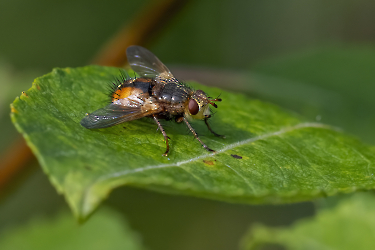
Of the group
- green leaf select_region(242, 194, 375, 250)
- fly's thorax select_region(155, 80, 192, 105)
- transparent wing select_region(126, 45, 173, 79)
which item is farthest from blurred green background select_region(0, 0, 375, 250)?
fly's thorax select_region(155, 80, 192, 105)

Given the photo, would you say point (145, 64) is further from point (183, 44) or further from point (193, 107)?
point (183, 44)

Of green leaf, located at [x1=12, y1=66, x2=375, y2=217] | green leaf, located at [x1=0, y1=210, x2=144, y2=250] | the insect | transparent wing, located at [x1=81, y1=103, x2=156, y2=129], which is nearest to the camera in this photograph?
green leaf, located at [x1=12, y1=66, x2=375, y2=217]

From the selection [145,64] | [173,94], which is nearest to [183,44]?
[145,64]

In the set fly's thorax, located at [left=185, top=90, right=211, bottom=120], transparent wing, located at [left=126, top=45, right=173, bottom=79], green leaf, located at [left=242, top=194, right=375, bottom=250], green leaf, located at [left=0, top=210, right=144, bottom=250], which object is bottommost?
green leaf, located at [left=0, top=210, right=144, bottom=250]

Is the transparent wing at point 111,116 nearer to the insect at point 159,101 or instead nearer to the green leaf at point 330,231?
the insect at point 159,101

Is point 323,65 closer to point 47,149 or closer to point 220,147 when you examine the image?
point 220,147

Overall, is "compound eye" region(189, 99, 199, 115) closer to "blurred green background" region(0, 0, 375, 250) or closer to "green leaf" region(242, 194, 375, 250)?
"green leaf" region(242, 194, 375, 250)

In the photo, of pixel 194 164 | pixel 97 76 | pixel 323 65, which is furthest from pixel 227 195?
pixel 323 65
